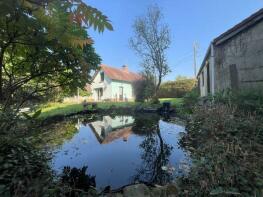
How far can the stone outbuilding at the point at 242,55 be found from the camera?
8320 mm

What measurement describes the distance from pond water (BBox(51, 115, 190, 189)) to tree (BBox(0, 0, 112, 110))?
1995mm

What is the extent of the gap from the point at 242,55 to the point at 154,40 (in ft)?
45.7

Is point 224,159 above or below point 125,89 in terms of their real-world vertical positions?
below

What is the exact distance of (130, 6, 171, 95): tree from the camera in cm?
2188

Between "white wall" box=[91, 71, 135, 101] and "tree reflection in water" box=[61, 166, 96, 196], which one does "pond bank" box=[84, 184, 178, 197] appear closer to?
"tree reflection in water" box=[61, 166, 96, 196]

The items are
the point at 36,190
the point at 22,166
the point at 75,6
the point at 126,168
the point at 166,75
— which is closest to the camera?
the point at 75,6

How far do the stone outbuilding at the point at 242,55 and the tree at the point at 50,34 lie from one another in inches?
255

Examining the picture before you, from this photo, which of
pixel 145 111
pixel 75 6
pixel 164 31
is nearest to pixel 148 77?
pixel 164 31

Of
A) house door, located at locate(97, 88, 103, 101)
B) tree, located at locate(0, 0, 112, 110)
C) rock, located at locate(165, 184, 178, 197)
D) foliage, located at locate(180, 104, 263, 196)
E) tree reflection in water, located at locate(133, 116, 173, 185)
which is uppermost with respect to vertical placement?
house door, located at locate(97, 88, 103, 101)

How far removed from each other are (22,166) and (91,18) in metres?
2.41

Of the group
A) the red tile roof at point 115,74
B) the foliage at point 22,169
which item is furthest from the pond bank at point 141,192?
the red tile roof at point 115,74

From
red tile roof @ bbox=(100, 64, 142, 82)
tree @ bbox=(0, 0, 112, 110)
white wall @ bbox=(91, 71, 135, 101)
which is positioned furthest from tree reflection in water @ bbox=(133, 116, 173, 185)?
white wall @ bbox=(91, 71, 135, 101)

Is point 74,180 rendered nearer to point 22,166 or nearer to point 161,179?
point 22,166

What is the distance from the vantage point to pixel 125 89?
36.5 meters
